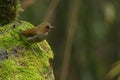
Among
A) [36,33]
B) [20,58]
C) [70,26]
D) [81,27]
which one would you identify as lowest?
[20,58]

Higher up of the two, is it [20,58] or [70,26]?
[70,26]

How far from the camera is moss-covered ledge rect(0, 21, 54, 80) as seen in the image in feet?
12.5

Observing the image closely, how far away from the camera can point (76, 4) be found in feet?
24.2

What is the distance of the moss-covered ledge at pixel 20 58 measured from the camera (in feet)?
12.5

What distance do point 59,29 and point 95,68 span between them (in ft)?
2.20

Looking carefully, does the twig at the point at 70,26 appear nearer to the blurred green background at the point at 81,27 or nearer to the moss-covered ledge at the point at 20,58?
the blurred green background at the point at 81,27

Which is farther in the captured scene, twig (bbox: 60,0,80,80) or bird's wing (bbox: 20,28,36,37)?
twig (bbox: 60,0,80,80)

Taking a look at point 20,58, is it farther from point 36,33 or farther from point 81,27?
point 81,27

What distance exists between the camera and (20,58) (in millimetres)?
3957

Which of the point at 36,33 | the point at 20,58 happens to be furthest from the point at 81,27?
the point at 20,58

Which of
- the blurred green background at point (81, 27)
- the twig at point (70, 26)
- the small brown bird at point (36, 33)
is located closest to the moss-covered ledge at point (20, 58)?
the small brown bird at point (36, 33)

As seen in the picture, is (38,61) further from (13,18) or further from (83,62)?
(83,62)

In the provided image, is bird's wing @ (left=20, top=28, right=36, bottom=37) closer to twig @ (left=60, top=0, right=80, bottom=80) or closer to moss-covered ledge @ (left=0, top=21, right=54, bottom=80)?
moss-covered ledge @ (left=0, top=21, right=54, bottom=80)

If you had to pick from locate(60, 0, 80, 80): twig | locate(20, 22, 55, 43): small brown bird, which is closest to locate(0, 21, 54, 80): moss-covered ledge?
locate(20, 22, 55, 43): small brown bird
